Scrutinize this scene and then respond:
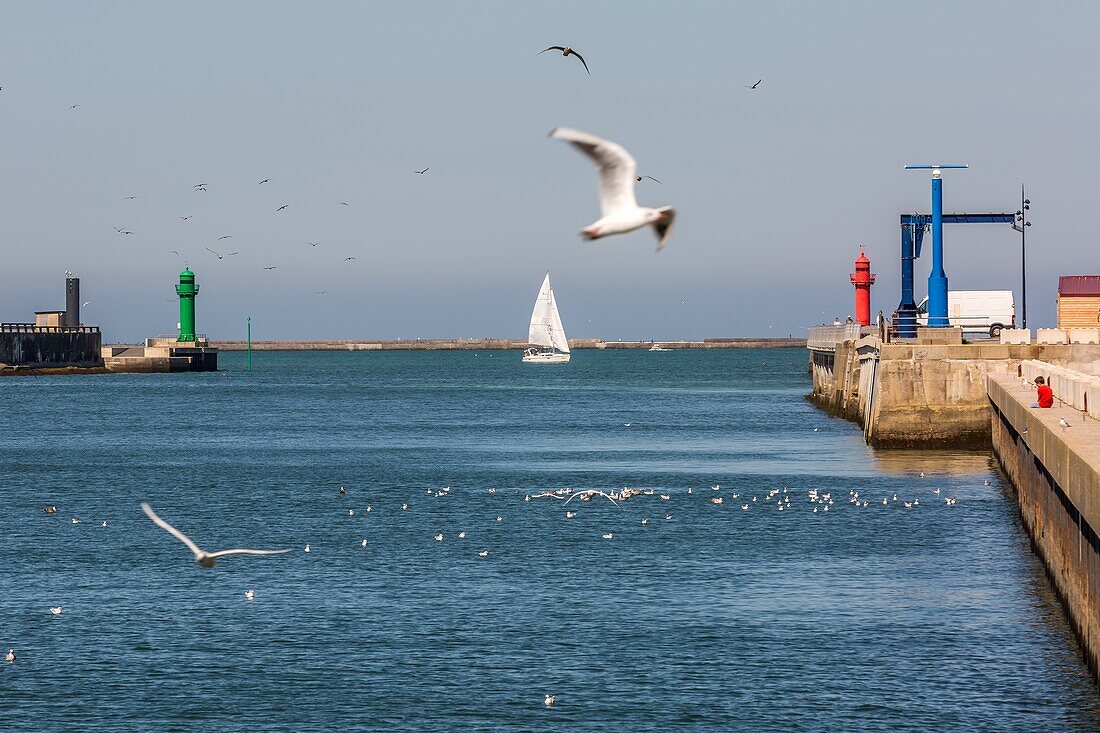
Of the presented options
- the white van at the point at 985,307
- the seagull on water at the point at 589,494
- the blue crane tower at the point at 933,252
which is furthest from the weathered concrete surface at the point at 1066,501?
the white van at the point at 985,307

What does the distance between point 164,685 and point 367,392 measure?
A: 451ft

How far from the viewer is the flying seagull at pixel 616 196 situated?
38.3 feet

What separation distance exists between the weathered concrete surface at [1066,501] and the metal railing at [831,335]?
1873 inches

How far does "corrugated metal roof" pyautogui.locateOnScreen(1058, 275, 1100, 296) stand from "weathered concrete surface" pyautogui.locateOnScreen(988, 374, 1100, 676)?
3769cm

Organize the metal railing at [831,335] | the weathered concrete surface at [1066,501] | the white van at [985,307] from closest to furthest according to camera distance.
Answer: the weathered concrete surface at [1066,501] → the metal railing at [831,335] → the white van at [985,307]

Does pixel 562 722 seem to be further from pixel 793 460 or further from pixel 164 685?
pixel 793 460

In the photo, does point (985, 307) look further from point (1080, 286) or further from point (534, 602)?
point (534, 602)

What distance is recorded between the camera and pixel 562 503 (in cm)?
5050

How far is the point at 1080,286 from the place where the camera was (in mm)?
79250

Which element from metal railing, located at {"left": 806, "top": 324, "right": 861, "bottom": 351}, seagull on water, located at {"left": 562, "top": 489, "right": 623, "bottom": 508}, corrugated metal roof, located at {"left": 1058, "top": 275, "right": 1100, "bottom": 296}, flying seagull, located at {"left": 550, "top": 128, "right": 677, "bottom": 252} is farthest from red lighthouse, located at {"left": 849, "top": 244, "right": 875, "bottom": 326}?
flying seagull, located at {"left": 550, "top": 128, "right": 677, "bottom": 252}

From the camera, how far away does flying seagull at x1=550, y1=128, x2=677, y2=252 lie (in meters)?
11.7

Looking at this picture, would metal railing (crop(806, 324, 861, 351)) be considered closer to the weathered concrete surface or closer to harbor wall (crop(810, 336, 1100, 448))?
harbor wall (crop(810, 336, 1100, 448))

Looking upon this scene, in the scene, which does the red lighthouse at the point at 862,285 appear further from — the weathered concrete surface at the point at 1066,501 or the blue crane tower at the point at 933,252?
the weathered concrete surface at the point at 1066,501

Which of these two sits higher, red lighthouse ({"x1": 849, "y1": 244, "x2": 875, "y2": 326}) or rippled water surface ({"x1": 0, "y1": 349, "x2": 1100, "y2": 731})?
red lighthouse ({"x1": 849, "y1": 244, "x2": 875, "y2": 326})
